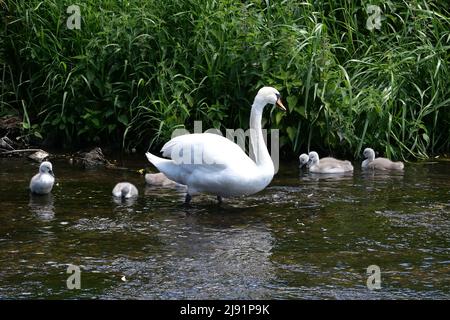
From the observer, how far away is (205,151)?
28.0 feet

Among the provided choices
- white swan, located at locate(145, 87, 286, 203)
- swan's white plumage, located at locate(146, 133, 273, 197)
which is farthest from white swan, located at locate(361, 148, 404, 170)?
swan's white plumage, located at locate(146, 133, 273, 197)

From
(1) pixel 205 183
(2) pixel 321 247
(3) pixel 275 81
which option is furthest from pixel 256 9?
(2) pixel 321 247

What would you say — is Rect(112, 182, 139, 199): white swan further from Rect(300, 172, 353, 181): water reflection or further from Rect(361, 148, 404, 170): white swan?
Rect(361, 148, 404, 170): white swan

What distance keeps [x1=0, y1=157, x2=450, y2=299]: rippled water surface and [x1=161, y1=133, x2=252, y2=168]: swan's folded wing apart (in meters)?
0.42

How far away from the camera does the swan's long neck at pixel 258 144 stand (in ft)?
28.0

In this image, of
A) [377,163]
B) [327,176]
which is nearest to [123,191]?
[327,176]

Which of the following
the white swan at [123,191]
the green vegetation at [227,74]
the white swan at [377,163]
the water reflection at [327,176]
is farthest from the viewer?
the green vegetation at [227,74]

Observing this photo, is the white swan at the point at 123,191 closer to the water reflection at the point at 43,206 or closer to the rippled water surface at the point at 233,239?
the rippled water surface at the point at 233,239

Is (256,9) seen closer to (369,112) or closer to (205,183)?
(369,112)

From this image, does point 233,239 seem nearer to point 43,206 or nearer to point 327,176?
point 43,206

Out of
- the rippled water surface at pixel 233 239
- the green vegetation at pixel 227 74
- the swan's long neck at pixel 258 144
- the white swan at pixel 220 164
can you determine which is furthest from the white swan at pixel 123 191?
the green vegetation at pixel 227 74

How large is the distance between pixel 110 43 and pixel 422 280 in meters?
5.82

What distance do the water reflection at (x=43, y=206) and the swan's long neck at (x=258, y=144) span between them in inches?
69.7

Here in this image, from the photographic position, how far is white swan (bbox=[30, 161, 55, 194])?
9.01m
